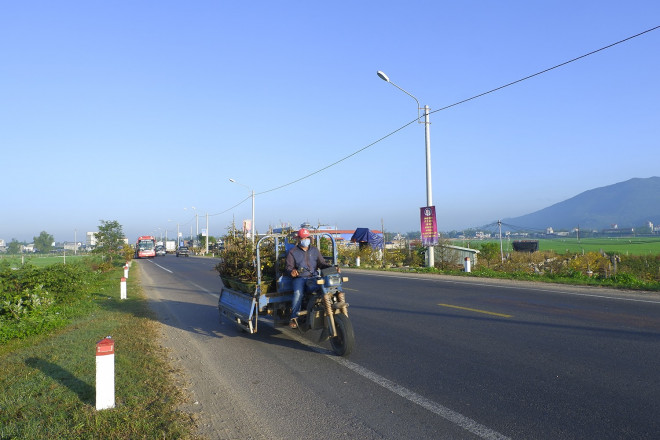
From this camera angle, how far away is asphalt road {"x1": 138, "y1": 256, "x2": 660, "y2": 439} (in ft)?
14.0

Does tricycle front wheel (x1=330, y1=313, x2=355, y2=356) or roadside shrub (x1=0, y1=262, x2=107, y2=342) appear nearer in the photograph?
tricycle front wheel (x1=330, y1=313, x2=355, y2=356)

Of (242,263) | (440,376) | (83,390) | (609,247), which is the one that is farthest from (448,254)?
(609,247)

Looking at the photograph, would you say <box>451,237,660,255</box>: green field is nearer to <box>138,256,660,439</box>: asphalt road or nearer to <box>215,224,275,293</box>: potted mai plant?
<box>138,256,660,439</box>: asphalt road

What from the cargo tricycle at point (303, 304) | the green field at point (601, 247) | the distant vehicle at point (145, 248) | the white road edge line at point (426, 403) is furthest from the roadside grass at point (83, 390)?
the distant vehicle at point (145, 248)

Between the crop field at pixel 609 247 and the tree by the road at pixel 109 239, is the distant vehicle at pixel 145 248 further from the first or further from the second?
the crop field at pixel 609 247

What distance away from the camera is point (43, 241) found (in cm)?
6762

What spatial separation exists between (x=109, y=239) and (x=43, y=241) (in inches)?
1710

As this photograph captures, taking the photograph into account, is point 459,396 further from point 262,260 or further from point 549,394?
point 262,260

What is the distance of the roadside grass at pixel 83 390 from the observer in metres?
4.25

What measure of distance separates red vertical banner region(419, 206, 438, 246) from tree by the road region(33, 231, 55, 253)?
5747cm

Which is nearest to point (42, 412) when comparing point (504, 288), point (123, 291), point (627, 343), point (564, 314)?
point (627, 343)

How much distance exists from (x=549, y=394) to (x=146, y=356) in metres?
5.55

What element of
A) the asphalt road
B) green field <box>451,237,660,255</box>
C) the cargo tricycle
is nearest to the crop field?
green field <box>451,237,660,255</box>

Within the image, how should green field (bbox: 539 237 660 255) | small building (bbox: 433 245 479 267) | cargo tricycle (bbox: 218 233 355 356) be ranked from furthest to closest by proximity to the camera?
green field (bbox: 539 237 660 255)
small building (bbox: 433 245 479 267)
cargo tricycle (bbox: 218 233 355 356)
